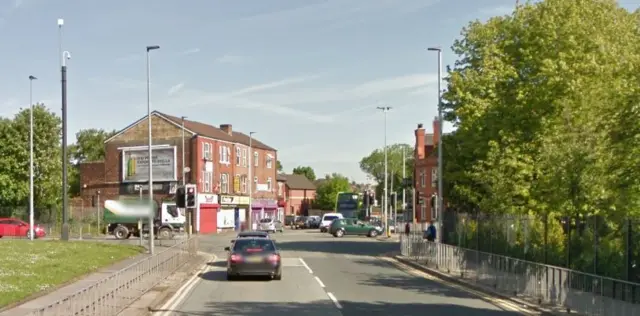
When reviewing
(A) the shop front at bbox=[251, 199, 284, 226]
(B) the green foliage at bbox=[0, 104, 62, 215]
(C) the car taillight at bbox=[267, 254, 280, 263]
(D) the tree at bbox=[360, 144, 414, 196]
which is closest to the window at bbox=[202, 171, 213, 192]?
(A) the shop front at bbox=[251, 199, 284, 226]

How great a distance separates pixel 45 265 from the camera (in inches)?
1011

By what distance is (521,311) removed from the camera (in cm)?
1736

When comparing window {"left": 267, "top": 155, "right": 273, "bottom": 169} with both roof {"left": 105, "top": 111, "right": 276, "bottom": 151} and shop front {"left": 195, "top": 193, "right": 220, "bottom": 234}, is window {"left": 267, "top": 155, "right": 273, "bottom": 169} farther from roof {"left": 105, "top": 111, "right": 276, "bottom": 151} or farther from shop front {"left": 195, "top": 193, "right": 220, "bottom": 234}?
shop front {"left": 195, "top": 193, "right": 220, "bottom": 234}

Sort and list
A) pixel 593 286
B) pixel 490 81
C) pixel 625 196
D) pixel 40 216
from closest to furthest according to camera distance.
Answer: pixel 593 286 → pixel 625 196 → pixel 490 81 → pixel 40 216

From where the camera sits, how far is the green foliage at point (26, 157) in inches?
2544

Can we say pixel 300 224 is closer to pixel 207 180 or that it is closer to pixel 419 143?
pixel 419 143

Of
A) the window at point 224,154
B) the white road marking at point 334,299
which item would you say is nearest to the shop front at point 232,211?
the window at point 224,154

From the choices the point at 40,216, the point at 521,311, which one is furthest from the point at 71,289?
the point at 40,216

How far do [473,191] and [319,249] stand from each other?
33.0 ft

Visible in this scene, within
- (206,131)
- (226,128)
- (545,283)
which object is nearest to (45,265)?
(545,283)

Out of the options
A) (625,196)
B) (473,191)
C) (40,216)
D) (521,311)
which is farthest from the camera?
(40,216)

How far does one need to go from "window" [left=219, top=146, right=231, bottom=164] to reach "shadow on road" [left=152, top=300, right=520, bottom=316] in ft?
200

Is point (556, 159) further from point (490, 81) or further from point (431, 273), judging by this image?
point (490, 81)

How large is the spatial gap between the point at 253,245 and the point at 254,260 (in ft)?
2.28
